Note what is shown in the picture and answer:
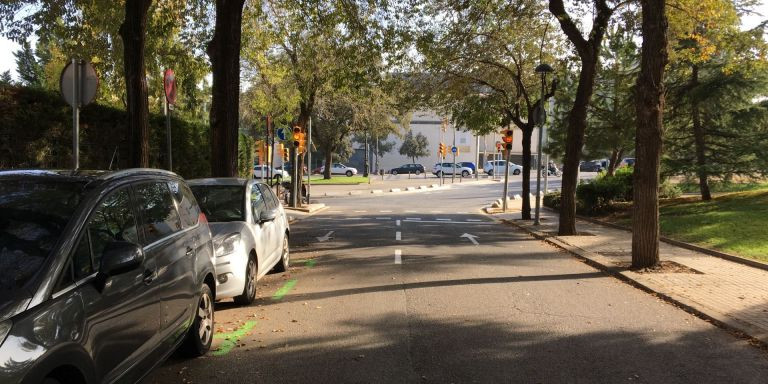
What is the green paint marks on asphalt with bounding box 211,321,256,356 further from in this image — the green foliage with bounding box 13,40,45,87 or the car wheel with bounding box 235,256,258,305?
the green foliage with bounding box 13,40,45,87

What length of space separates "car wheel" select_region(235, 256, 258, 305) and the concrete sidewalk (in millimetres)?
5261

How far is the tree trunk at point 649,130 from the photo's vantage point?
30.7 feet

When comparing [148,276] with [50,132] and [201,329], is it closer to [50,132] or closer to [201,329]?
[201,329]

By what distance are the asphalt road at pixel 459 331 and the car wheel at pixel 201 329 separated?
106mm

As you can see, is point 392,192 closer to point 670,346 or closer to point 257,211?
point 257,211

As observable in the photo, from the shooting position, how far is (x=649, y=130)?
9531mm

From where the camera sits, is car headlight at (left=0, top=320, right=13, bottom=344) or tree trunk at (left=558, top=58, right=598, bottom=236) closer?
car headlight at (left=0, top=320, right=13, bottom=344)

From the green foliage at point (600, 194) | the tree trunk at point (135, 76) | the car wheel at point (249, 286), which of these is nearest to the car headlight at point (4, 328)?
the car wheel at point (249, 286)

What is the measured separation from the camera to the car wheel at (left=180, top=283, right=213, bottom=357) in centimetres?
510

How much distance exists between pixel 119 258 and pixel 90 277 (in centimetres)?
19

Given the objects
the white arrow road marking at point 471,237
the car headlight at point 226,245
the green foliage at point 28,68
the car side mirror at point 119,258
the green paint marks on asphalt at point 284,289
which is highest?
the green foliage at point 28,68

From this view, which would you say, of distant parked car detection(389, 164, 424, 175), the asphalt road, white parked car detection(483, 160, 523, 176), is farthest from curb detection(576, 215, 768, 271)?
distant parked car detection(389, 164, 424, 175)

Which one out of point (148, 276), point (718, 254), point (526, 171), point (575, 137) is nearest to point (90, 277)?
point (148, 276)

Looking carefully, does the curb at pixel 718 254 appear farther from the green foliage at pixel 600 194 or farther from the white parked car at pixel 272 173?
the white parked car at pixel 272 173
